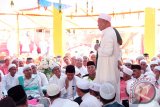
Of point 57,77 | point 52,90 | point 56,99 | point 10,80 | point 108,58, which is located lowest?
point 10,80

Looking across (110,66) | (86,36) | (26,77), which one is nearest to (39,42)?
(86,36)

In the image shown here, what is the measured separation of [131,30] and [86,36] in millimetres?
2624

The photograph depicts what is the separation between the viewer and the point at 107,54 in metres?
5.14

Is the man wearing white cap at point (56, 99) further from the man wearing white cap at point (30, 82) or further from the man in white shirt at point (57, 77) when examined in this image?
the man wearing white cap at point (30, 82)

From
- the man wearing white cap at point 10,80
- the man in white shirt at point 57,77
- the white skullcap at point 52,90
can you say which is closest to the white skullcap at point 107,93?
the white skullcap at point 52,90

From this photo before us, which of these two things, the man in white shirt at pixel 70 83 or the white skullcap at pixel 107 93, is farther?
the man in white shirt at pixel 70 83

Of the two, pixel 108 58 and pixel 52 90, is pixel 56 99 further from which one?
pixel 108 58

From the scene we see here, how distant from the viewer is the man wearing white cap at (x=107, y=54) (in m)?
5.11

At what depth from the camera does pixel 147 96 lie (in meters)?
2.24

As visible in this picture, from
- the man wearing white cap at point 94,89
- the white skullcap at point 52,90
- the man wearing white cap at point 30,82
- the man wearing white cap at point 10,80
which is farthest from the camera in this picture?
the man wearing white cap at point 10,80

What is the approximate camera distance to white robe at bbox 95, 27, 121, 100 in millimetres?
5113

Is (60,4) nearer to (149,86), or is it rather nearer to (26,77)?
(26,77)

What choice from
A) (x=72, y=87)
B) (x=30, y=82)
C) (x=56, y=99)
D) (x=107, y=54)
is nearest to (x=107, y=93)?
(x=56, y=99)

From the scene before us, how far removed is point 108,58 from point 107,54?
93 mm
